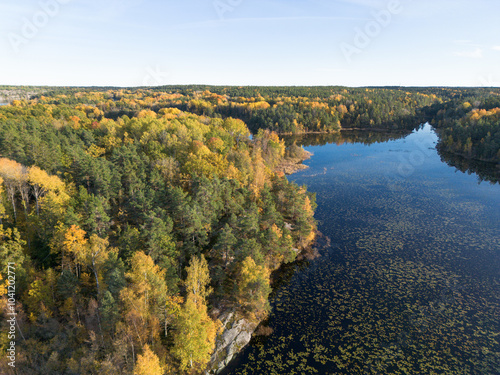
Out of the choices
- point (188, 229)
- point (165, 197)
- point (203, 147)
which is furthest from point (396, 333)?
point (203, 147)

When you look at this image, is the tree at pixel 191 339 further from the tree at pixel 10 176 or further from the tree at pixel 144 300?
the tree at pixel 10 176

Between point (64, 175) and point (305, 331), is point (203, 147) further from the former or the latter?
point (305, 331)

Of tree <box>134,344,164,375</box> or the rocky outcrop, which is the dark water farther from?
tree <box>134,344,164,375</box>

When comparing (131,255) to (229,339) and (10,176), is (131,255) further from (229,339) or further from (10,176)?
(10,176)

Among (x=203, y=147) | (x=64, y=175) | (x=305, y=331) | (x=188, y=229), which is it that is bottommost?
(x=305, y=331)

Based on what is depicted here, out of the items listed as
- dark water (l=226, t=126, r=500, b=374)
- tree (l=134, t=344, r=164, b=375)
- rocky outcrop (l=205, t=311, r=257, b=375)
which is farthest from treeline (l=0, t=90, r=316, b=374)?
dark water (l=226, t=126, r=500, b=374)

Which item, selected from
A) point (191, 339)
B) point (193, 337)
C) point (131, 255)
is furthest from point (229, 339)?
point (131, 255)
